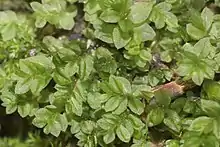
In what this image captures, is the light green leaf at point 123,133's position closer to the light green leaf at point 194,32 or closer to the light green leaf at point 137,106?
the light green leaf at point 137,106

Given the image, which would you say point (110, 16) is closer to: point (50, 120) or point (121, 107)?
point (121, 107)

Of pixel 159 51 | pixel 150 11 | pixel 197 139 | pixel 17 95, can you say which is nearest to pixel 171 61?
pixel 159 51

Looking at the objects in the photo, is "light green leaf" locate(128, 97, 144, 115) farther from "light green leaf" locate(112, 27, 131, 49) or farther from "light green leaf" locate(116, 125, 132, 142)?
"light green leaf" locate(112, 27, 131, 49)

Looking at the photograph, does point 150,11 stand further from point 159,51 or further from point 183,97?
point 183,97

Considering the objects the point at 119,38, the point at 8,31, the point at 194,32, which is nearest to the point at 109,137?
the point at 119,38

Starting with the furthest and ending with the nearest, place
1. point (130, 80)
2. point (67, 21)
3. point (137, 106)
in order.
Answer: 1. point (67, 21)
2. point (130, 80)
3. point (137, 106)

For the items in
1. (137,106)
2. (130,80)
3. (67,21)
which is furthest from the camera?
(67,21)

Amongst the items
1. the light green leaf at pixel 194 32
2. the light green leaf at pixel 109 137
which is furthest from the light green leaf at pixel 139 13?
the light green leaf at pixel 109 137

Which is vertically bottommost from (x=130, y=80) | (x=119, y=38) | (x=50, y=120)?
(x=50, y=120)

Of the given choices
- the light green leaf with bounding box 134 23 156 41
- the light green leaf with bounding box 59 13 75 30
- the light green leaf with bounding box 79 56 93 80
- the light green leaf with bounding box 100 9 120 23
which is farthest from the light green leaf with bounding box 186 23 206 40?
the light green leaf with bounding box 59 13 75 30
